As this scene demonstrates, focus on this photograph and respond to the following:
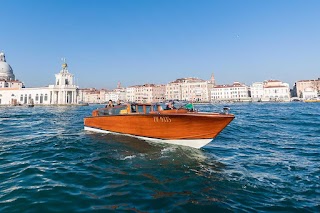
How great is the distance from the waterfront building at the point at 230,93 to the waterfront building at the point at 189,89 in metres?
4.07

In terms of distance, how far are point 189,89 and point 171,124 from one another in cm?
12500

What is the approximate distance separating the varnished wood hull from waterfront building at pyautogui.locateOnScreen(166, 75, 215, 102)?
119203 millimetres

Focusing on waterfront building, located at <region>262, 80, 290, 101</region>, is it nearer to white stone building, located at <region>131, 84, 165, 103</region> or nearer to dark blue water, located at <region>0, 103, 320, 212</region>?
white stone building, located at <region>131, 84, 165, 103</region>

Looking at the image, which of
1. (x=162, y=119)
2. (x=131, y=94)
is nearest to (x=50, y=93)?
(x=131, y=94)

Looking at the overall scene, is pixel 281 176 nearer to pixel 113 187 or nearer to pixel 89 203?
pixel 113 187

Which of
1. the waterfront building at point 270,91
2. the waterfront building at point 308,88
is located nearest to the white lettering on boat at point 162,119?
the waterfront building at point 270,91

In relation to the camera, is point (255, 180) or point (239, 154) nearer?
point (255, 180)

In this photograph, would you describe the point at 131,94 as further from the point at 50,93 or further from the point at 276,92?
the point at 276,92

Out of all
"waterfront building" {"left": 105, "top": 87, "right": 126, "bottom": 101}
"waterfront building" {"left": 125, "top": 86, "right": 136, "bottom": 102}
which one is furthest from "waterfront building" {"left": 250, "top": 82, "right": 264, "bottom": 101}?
"waterfront building" {"left": 105, "top": 87, "right": 126, "bottom": 101}

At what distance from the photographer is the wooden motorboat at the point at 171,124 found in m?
8.81

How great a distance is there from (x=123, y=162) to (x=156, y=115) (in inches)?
114

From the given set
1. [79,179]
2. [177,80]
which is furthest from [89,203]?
[177,80]

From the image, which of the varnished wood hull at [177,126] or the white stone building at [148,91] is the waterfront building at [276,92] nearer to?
the white stone building at [148,91]

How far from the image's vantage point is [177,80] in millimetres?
141125
